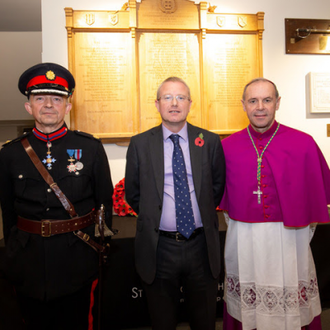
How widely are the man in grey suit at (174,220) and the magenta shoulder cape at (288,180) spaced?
0.28 metres

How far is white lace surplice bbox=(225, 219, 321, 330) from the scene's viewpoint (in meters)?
1.75

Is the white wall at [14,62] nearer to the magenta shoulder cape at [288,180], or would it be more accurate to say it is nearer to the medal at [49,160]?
the medal at [49,160]

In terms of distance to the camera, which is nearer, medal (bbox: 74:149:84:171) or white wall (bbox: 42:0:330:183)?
medal (bbox: 74:149:84:171)

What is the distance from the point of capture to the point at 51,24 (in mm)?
3018

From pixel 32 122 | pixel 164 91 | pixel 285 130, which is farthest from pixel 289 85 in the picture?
pixel 32 122

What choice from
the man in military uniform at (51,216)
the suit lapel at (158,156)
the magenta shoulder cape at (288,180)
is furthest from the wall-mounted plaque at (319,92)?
the man in military uniform at (51,216)

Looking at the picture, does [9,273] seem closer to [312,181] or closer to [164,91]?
[164,91]

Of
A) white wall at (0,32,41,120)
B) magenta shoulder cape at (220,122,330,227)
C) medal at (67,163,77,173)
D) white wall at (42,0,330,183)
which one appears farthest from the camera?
white wall at (0,32,41,120)

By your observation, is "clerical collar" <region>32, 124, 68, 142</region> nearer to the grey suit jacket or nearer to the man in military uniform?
the man in military uniform

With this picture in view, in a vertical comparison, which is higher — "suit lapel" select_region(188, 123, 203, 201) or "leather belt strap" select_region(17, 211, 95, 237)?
"suit lapel" select_region(188, 123, 203, 201)

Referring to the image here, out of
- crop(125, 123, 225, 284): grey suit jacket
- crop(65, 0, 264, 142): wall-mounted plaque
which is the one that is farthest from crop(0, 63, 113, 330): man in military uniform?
crop(65, 0, 264, 142): wall-mounted plaque

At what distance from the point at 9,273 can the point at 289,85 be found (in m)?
3.36

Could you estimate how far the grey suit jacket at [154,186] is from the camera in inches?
63.5

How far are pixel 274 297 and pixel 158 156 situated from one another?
1.14 m
